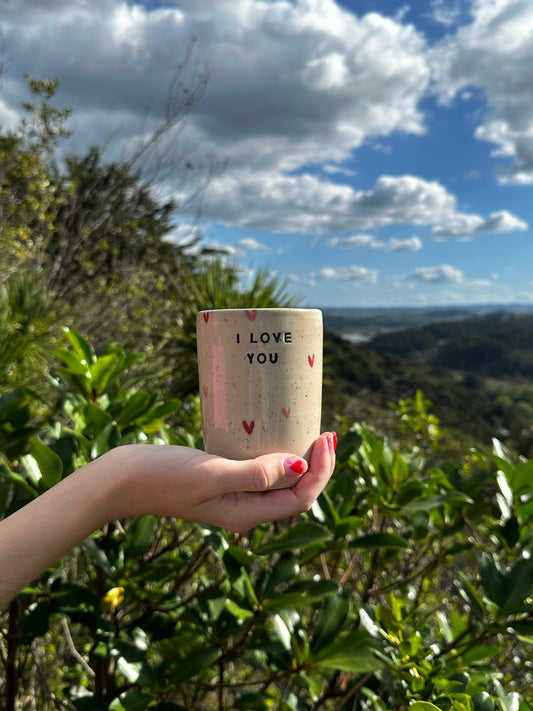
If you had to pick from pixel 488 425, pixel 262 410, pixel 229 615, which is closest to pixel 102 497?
pixel 262 410

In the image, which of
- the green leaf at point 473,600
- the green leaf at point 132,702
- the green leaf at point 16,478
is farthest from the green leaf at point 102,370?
the green leaf at point 473,600

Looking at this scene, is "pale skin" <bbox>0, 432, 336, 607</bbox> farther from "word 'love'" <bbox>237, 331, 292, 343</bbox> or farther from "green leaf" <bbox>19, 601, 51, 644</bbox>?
"green leaf" <bbox>19, 601, 51, 644</bbox>

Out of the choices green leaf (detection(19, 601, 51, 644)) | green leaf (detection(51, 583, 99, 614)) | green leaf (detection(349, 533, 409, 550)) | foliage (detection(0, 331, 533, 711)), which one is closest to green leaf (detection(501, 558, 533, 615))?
foliage (detection(0, 331, 533, 711))

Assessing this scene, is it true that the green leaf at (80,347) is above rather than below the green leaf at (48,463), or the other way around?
above

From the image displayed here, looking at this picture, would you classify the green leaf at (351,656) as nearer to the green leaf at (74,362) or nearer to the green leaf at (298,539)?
the green leaf at (298,539)

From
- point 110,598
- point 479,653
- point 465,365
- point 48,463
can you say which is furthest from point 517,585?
point 465,365

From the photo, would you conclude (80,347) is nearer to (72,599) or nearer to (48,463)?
(48,463)
